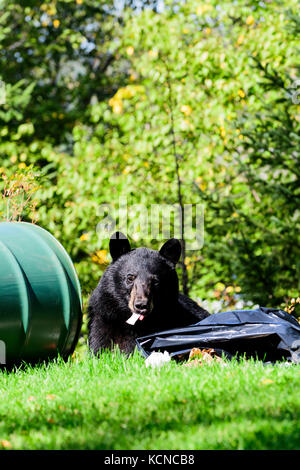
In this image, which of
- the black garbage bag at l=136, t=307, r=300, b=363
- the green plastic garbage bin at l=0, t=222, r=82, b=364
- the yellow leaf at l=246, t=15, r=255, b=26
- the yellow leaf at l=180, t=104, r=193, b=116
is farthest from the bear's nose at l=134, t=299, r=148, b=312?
the yellow leaf at l=246, t=15, r=255, b=26

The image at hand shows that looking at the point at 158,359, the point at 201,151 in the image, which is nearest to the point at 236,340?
the point at 158,359

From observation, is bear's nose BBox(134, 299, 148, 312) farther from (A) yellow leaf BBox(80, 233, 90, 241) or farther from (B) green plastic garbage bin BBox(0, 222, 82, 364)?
(A) yellow leaf BBox(80, 233, 90, 241)

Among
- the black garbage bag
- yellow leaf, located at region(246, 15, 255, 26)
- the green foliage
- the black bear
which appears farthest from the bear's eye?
yellow leaf, located at region(246, 15, 255, 26)

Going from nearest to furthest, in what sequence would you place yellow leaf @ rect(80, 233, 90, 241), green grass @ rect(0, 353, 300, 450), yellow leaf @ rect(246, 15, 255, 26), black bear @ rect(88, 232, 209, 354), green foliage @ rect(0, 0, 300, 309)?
green grass @ rect(0, 353, 300, 450), black bear @ rect(88, 232, 209, 354), green foliage @ rect(0, 0, 300, 309), yellow leaf @ rect(80, 233, 90, 241), yellow leaf @ rect(246, 15, 255, 26)

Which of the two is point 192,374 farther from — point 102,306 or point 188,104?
point 188,104

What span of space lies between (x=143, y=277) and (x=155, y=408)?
1.61 metres

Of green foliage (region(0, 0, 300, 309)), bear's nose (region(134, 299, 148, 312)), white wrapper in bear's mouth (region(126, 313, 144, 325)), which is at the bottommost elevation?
white wrapper in bear's mouth (region(126, 313, 144, 325))

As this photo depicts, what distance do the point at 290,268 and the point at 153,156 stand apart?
302cm

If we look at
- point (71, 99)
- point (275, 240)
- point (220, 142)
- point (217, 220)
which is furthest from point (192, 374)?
point (71, 99)

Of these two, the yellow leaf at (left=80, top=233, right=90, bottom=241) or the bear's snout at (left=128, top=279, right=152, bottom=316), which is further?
the yellow leaf at (left=80, top=233, right=90, bottom=241)

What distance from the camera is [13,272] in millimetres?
3906

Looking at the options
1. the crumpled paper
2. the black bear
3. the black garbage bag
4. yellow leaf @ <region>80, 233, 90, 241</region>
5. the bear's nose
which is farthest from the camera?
yellow leaf @ <region>80, 233, 90, 241</region>

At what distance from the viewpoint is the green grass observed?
7.36 feet

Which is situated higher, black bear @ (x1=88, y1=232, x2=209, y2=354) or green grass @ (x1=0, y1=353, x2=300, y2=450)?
black bear @ (x1=88, y1=232, x2=209, y2=354)
